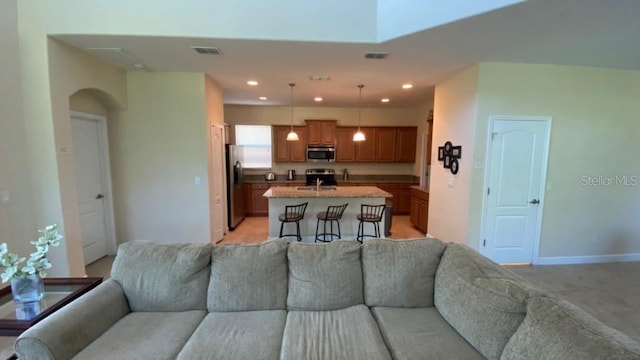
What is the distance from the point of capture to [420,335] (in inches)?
66.6

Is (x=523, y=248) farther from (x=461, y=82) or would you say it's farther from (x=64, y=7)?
(x=64, y=7)

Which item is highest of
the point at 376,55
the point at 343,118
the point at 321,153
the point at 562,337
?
the point at 376,55

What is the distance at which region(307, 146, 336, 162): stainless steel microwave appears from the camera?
7.18 m

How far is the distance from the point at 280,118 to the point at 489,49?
5123mm

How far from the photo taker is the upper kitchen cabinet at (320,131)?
717cm

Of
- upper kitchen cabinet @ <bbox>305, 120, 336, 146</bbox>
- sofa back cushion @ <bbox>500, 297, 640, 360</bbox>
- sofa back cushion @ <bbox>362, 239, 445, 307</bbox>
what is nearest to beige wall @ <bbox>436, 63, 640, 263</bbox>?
sofa back cushion @ <bbox>362, 239, 445, 307</bbox>

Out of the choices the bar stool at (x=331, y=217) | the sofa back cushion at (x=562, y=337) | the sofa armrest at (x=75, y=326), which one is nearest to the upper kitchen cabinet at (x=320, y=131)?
the bar stool at (x=331, y=217)

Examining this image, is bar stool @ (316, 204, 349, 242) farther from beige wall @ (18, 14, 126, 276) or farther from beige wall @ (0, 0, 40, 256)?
beige wall @ (0, 0, 40, 256)

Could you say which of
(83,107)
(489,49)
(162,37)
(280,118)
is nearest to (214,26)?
(162,37)

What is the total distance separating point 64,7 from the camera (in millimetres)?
2869

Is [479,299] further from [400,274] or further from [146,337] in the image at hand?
[146,337]

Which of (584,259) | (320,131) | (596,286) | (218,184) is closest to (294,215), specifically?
(218,184)

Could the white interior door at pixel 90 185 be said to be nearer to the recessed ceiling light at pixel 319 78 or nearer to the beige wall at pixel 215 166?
the beige wall at pixel 215 166

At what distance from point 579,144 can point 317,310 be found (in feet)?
14.8
